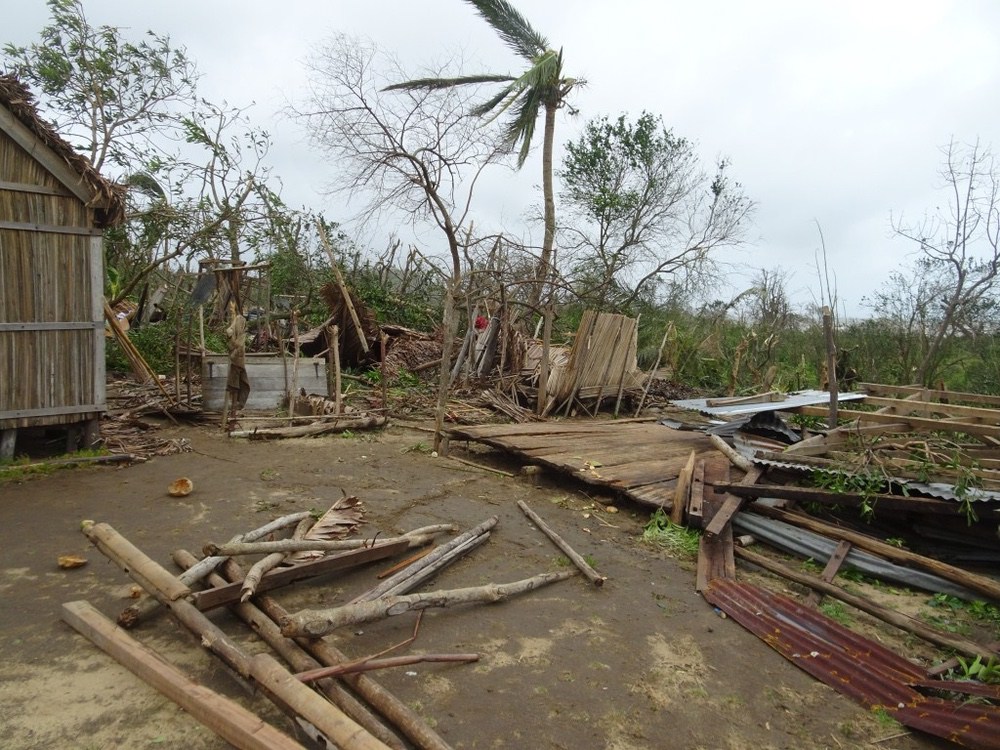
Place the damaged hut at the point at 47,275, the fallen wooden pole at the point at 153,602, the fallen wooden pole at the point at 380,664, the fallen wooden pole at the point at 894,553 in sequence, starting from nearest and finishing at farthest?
the fallen wooden pole at the point at 380,664, the fallen wooden pole at the point at 153,602, the fallen wooden pole at the point at 894,553, the damaged hut at the point at 47,275

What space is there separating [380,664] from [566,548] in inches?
87.3

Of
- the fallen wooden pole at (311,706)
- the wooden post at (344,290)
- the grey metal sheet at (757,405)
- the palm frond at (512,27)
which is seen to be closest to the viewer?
the fallen wooden pole at (311,706)

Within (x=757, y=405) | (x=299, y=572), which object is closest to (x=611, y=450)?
(x=757, y=405)

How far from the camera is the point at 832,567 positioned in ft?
15.6

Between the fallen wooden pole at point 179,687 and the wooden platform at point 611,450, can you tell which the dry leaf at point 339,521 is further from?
the wooden platform at point 611,450

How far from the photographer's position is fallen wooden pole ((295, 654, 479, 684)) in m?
2.72

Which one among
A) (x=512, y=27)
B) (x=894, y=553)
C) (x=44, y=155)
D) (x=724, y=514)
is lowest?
(x=894, y=553)

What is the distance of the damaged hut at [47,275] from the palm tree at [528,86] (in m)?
9.91

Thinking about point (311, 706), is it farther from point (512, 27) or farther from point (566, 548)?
point (512, 27)

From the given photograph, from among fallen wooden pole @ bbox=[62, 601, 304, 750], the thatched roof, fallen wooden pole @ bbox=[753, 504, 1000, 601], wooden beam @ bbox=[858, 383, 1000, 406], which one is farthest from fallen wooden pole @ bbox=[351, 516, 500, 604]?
wooden beam @ bbox=[858, 383, 1000, 406]

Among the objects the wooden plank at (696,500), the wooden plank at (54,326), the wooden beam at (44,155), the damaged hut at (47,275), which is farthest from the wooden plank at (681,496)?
the wooden beam at (44,155)

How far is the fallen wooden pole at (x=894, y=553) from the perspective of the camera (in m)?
4.29

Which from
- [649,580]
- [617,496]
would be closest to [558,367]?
[617,496]

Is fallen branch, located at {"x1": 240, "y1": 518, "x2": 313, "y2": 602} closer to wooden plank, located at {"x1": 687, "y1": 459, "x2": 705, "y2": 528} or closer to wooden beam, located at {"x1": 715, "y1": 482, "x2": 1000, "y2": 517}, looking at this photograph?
wooden plank, located at {"x1": 687, "y1": 459, "x2": 705, "y2": 528}
